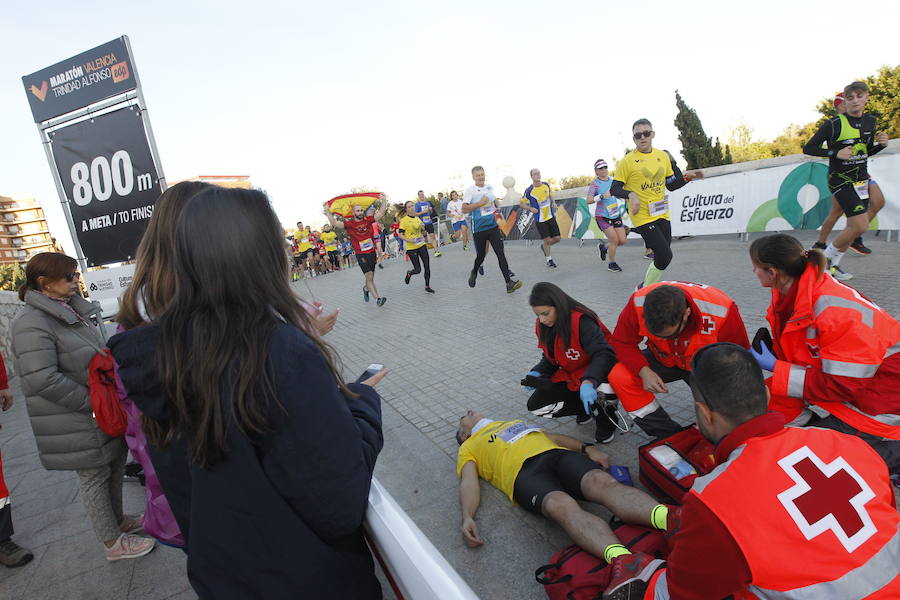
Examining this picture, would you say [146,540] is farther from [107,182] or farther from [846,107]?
[846,107]

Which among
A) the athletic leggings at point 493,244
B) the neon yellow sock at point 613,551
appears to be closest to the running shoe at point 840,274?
the athletic leggings at point 493,244

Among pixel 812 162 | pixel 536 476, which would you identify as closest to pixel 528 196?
pixel 812 162

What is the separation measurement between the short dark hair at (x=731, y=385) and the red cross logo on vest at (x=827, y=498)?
0.68ft

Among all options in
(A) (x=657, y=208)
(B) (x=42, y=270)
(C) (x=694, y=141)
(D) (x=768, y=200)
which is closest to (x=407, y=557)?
(B) (x=42, y=270)

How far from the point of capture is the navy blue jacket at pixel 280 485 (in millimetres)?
1085

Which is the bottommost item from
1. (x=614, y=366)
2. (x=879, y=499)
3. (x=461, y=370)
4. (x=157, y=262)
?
(x=461, y=370)

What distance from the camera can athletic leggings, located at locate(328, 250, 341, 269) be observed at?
2269cm

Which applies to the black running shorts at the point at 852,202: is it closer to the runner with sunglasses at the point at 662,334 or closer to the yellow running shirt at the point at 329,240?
the runner with sunglasses at the point at 662,334

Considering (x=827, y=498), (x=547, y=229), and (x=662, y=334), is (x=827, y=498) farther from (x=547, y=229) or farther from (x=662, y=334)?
(x=547, y=229)

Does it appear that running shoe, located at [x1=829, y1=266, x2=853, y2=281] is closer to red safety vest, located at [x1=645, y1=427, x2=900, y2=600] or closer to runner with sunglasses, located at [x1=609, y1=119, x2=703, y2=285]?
runner with sunglasses, located at [x1=609, y1=119, x2=703, y2=285]

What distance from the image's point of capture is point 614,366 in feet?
10.2

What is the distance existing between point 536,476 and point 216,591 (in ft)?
5.67

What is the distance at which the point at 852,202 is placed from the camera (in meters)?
5.52

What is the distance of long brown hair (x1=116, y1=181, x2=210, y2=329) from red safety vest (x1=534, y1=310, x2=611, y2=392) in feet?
8.27
